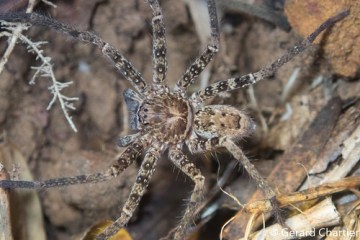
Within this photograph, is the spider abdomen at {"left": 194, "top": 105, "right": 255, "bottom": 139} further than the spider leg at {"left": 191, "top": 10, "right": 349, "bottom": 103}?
Yes

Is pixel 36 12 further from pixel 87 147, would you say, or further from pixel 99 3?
pixel 87 147

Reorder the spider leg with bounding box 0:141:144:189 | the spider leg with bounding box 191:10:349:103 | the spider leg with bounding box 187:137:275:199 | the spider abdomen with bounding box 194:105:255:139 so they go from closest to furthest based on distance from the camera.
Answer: the spider leg with bounding box 0:141:144:189, the spider leg with bounding box 187:137:275:199, the spider leg with bounding box 191:10:349:103, the spider abdomen with bounding box 194:105:255:139

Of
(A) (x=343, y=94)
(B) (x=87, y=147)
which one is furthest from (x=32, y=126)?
(A) (x=343, y=94)

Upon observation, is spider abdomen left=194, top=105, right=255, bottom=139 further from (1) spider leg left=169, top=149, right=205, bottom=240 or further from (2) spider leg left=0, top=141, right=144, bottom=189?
(2) spider leg left=0, top=141, right=144, bottom=189

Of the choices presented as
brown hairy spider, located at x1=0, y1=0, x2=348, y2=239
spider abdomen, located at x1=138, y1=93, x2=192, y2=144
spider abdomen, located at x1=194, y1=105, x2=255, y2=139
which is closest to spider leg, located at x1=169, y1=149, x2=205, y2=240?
brown hairy spider, located at x1=0, y1=0, x2=348, y2=239

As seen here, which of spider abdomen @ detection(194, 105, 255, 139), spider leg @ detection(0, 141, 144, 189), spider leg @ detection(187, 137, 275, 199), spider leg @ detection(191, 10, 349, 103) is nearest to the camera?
spider leg @ detection(0, 141, 144, 189)

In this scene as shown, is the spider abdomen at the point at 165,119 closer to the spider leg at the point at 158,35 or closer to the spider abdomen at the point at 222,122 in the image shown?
the spider abdomen at the point at 222,122

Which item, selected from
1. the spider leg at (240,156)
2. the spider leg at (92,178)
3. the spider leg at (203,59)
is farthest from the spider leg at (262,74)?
the spider leg at (92,178)
